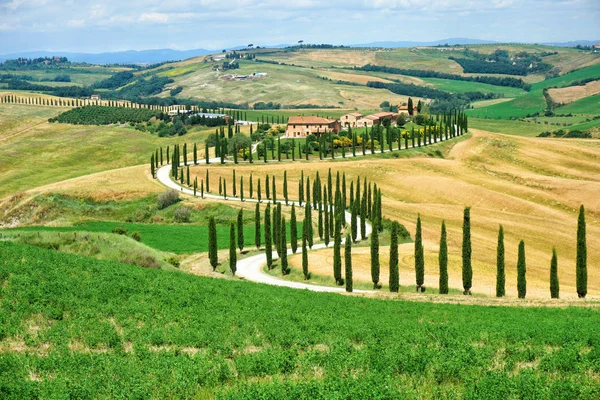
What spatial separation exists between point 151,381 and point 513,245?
57936 millimetres

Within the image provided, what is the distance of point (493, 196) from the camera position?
323ft

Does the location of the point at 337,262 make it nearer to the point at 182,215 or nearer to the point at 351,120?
the point at 182,215

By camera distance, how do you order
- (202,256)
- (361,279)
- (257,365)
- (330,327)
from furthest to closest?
(202,256), (361,279), (330,327), (257,365)

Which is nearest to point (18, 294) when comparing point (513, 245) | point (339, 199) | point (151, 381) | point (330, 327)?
point (151, 381)

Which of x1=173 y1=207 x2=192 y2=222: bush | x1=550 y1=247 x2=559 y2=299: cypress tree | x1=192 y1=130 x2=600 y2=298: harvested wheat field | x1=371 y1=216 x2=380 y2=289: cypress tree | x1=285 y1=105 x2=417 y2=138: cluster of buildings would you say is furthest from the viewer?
x1=285 y1=105 x2=417 y2=138: cluster of buildings

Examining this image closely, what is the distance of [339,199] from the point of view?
78.6 m

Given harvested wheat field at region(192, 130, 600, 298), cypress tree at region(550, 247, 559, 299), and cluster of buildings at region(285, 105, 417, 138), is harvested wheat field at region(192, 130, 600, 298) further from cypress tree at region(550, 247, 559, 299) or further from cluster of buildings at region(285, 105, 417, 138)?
cluster of buildings at region(285, 105, 417, 138)

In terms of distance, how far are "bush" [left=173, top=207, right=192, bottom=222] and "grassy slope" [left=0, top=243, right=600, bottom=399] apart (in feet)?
174

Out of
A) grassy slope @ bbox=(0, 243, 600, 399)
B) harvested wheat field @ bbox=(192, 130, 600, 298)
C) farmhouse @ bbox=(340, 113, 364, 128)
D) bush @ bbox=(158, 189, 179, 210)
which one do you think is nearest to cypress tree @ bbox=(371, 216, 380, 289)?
harvested wheat field @ bbox=(192, 130, 600, 298)

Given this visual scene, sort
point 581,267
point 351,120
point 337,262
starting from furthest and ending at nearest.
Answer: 1. point 351,120
2. point 337,262
3. point 581,267

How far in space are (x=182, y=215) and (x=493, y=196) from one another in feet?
160

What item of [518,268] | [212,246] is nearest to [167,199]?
[212,246]

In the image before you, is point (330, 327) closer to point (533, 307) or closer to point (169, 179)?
point (533, 307)

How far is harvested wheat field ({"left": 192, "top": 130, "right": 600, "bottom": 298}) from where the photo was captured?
64.1m
